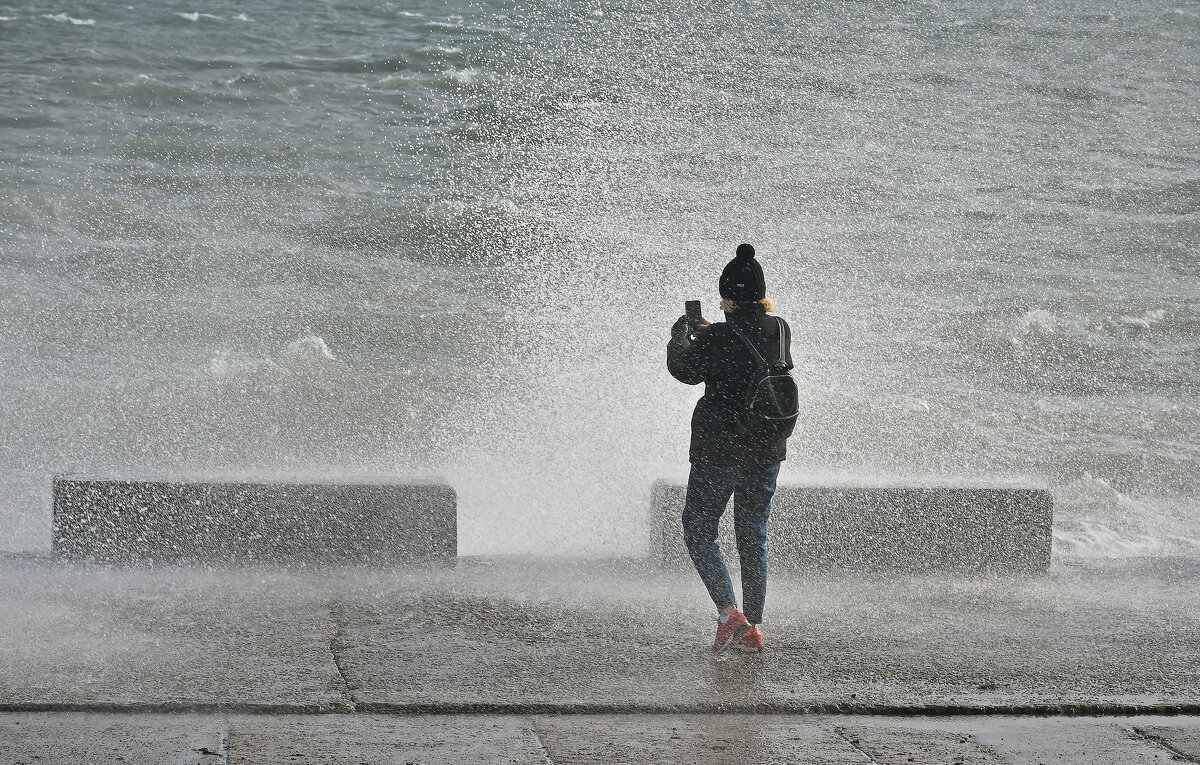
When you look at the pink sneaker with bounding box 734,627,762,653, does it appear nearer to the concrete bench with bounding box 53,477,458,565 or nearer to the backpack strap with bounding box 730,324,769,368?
the backpack strap with bounding box 730,324,769,368

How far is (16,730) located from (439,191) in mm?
27494

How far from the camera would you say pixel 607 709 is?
4.76 meters

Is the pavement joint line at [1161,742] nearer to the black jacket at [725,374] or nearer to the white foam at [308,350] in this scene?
the black jacket at [725,374]

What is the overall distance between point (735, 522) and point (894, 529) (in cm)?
217

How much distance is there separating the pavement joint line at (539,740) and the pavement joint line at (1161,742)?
2.18 metres

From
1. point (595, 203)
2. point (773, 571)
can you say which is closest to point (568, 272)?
point (595, 203)

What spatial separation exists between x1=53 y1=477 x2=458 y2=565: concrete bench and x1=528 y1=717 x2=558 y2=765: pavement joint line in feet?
9.11

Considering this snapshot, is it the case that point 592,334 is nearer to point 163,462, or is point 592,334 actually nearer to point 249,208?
point 163,462

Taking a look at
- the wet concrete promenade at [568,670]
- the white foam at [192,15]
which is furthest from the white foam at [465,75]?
the wet concrete promenade at [568,670]

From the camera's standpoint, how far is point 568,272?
27.5m

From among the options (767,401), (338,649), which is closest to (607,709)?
(338,649)

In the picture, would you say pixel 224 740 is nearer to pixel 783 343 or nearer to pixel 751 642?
pixel 751 642

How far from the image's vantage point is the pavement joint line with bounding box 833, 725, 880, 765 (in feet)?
13.8

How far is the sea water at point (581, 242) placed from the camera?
14.3 metres
